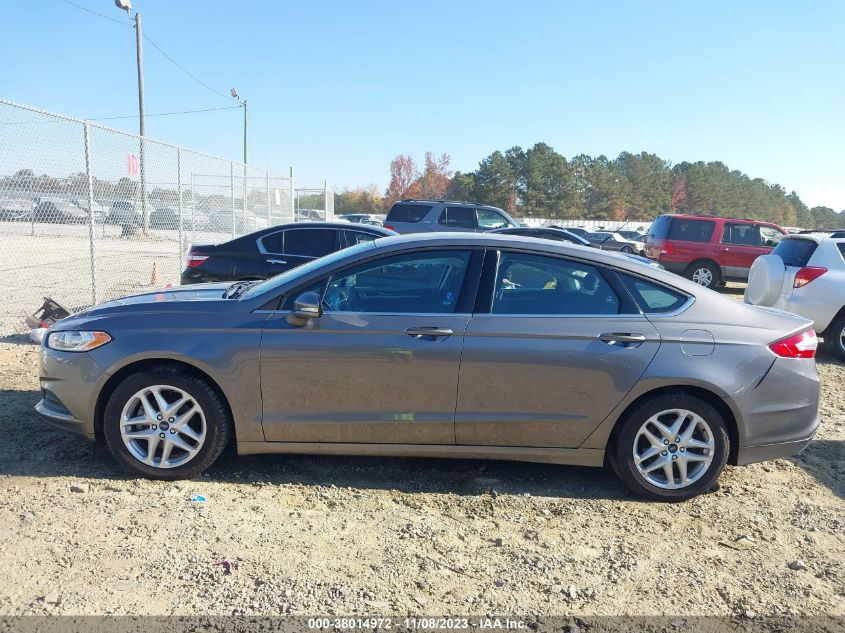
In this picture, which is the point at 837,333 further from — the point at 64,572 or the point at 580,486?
the point at 64,572

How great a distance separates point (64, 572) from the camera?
2811mm

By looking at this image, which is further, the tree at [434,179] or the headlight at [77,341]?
the tree at [434,179]

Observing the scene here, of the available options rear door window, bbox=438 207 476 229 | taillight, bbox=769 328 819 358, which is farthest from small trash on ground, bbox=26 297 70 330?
rear door window, bbox=438 207 476 229

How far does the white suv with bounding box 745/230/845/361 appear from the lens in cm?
757

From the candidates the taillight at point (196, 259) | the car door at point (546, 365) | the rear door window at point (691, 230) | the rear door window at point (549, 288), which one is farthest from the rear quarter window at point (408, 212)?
the car door at point (546, 365)

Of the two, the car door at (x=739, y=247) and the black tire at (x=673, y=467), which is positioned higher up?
the car door at (x=739, y=247)

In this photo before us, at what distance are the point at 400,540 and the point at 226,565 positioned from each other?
0.87 m

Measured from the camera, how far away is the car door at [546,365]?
3.58 meters

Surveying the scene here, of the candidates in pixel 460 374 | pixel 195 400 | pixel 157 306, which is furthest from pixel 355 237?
pixel 460 374

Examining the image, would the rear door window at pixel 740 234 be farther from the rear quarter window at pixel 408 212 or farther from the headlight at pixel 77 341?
the headlight at pixel 77 341

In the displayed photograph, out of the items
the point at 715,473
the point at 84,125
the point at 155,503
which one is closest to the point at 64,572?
the point at 155,503

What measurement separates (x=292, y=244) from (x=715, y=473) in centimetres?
621

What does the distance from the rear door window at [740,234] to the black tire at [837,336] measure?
8.37m

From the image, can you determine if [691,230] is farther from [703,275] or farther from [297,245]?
[297,245]
